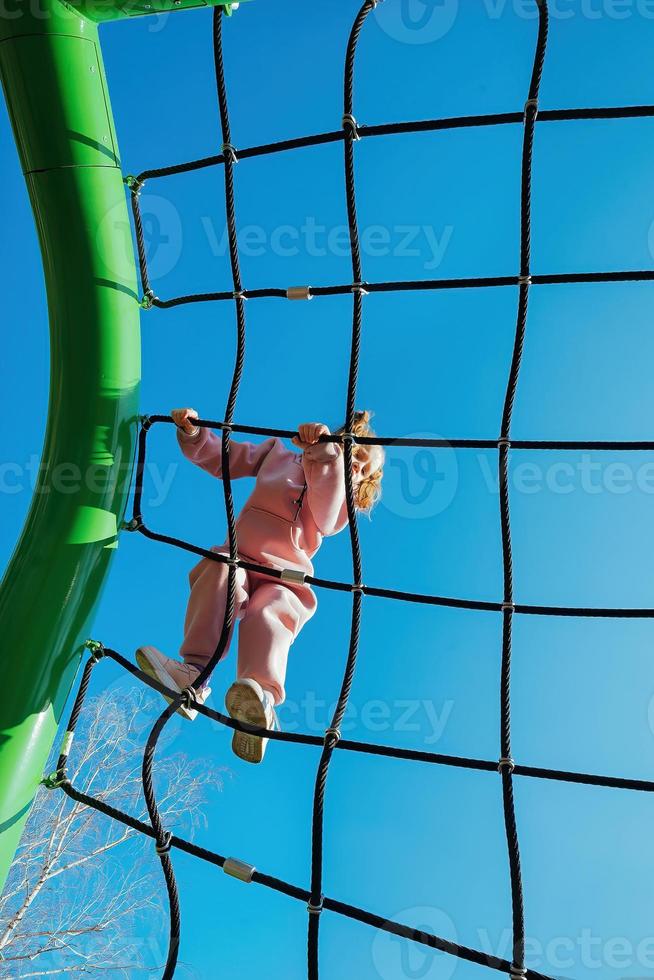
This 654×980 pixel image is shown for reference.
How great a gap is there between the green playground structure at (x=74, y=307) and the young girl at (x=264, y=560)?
9.4 inches

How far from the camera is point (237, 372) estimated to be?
1.40 meters

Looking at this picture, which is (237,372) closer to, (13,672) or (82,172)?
(82,172)

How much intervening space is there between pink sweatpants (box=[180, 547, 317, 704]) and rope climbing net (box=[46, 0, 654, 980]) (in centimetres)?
15

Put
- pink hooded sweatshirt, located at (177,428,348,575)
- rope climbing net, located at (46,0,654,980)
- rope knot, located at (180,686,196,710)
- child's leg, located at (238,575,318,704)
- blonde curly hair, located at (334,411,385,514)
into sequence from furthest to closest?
blonde curly hair, located at (334,411,385,514) < pink hooded sweatshirt, located at (177,428,348,575) < child's leg, located at (238,575,318,704) < rope knot, located at (180,686,196,710) < rope climbing net, located at (46,0,654,980)

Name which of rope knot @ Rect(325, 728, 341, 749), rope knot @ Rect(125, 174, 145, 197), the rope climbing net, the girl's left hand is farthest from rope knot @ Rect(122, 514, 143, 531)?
rope knot @ Rect(125, 174, 145, 197)

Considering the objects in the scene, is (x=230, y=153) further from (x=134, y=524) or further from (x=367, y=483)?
(x=367, y=483)

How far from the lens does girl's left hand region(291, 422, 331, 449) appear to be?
1.43 m

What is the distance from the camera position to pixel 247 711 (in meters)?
1.39

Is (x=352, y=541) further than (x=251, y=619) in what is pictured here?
No

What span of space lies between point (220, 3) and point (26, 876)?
14.3 feet

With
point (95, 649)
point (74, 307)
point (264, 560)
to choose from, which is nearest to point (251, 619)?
point (264, 560)

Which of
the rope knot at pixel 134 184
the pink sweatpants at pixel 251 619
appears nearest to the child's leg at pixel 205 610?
the pink sweatpants at pixel 251 619

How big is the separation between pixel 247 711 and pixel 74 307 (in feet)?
2.13

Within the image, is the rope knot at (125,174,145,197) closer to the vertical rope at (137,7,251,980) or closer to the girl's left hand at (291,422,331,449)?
the vertical rope at (137,7,251,980)
